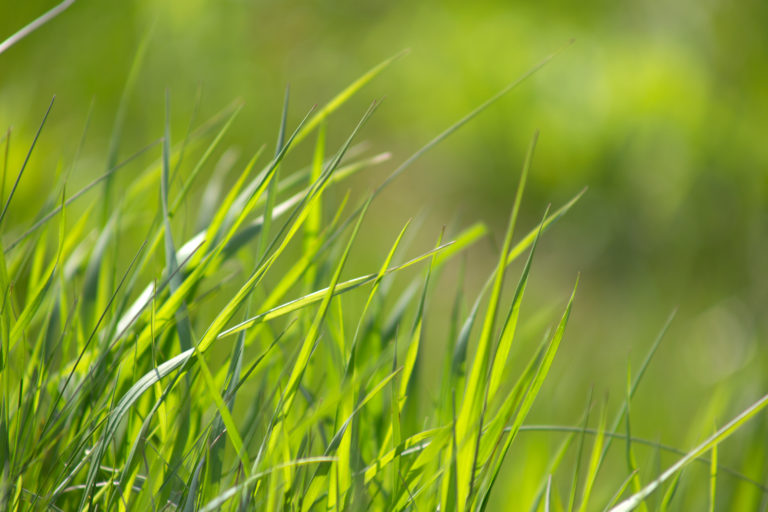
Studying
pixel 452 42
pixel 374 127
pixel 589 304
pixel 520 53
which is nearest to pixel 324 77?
pixel 374 127

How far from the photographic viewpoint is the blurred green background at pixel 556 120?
1687 mm

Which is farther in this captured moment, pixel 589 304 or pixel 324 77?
pixel 324 77

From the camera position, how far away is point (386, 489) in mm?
471

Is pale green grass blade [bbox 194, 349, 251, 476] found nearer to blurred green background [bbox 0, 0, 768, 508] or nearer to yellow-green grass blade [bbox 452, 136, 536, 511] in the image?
yellow-green grass blade [bbox 452, 136, 536, 511]

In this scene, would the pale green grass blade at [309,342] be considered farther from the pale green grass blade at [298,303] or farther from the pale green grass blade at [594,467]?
the pale green grass blade at [594,467]

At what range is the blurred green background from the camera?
1.69 m

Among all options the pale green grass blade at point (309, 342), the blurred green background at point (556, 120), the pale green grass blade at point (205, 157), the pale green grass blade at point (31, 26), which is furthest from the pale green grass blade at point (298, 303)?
the blurred green background at point (556, 120)

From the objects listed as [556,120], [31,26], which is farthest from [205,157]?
[556,120]

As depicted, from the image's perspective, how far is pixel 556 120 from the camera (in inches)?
79.4

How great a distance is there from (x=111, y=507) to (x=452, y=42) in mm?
2137

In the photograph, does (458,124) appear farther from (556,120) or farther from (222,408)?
(556,120)

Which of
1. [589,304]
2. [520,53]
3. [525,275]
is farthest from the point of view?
[520,53]

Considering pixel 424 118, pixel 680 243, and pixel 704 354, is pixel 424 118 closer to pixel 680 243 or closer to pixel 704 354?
pixel 680 243

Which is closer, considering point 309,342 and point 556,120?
point 309,342
